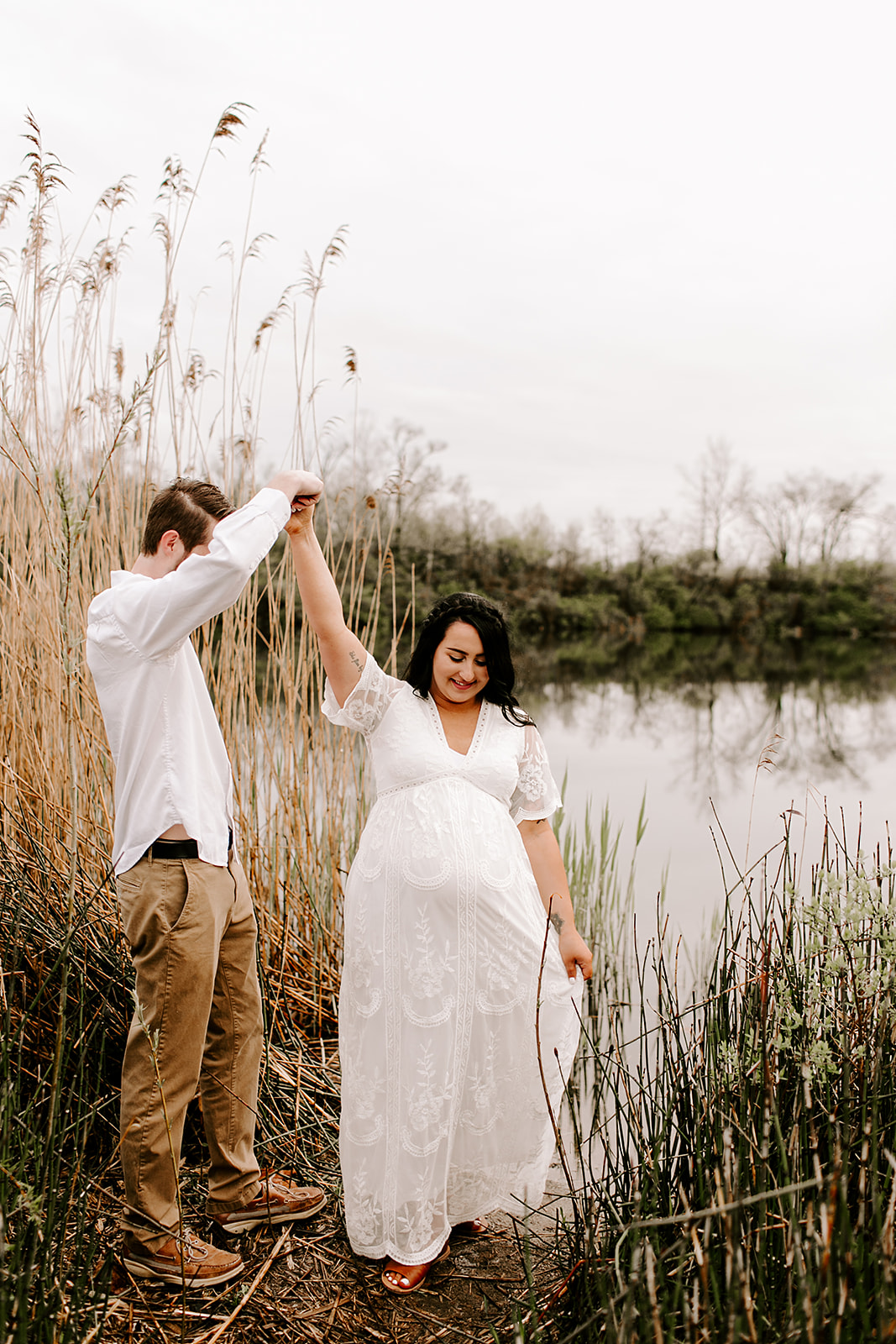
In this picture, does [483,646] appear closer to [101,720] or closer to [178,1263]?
[101,720]

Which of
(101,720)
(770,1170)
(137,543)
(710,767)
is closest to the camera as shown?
(770,1170)

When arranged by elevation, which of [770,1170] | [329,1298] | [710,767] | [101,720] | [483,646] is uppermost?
[483,646]

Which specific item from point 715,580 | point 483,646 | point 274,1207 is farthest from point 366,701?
point 715,580

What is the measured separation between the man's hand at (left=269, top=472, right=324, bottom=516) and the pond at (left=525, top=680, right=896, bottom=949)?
1180 mm

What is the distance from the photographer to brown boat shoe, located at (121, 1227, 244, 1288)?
75.1 inches

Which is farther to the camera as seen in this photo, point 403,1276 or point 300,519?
point 300,519

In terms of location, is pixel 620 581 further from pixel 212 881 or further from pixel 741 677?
pixel 212 881

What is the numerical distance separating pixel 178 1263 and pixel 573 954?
1106mm

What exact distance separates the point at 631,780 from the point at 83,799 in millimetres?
8648

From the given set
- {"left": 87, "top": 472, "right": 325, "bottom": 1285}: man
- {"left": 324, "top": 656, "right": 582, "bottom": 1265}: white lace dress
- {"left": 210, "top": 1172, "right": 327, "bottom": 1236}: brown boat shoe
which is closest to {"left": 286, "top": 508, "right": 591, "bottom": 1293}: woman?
{"left": 324, "top": 656, "right": 582, "bottom": 1265}: white lace dress

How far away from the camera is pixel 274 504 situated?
1.84 meters

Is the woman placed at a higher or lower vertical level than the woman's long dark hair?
lower

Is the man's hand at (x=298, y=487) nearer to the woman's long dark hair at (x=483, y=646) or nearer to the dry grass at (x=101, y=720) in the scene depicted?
the woman's long dark hair at (x=483, y=646)

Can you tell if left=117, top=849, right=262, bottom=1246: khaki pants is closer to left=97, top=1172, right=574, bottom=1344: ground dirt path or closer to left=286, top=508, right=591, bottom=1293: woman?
left=97, top=1172, right=574, bottom=1344: ground dirt path
